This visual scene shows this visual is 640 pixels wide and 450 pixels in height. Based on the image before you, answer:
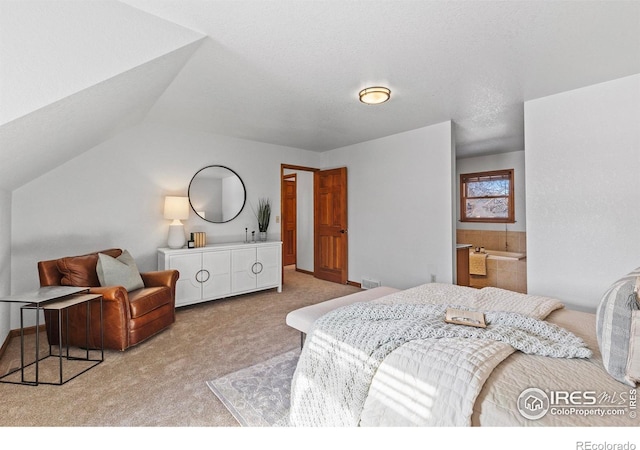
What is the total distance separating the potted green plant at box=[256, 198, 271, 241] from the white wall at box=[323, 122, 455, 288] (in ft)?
4.59

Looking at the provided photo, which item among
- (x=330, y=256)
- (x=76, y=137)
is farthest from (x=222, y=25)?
(x=330, y=256)

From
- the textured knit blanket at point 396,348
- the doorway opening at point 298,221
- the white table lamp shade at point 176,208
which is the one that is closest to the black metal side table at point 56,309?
the white table lamp shade at point 176,208

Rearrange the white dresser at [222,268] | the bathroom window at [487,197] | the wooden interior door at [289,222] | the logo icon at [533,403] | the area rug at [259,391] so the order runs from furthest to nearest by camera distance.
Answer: the wooden interior door at [289,222] < the bathroom window at [487,197] < the white dresser at [222,268] < the area rug at [259,391] < the logo icon at [533,403]

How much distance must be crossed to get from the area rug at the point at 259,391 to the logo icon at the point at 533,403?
46.1 inches

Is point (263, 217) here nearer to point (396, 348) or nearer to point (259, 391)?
point (259, 391)

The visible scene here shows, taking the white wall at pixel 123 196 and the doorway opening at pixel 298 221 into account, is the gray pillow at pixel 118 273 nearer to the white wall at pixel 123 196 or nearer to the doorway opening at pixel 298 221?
the white wall at pixel 123 196

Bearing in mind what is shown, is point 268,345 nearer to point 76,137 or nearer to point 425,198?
point 76,137

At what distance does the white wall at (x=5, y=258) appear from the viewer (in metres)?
2.53

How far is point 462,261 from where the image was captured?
14.7ft

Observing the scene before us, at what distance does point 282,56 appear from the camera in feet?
7.23

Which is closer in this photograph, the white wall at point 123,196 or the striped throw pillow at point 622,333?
the striped throw pillow at point 622,333

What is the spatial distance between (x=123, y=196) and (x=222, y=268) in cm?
147

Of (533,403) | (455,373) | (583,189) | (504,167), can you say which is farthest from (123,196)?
(504,167)

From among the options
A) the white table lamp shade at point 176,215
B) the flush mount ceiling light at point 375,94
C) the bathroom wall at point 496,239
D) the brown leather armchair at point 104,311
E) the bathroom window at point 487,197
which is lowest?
the brown leather armchair at point 104,311
